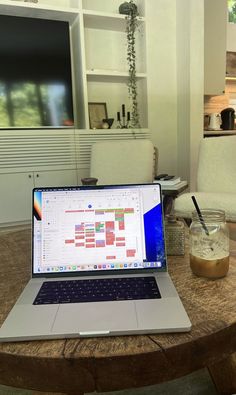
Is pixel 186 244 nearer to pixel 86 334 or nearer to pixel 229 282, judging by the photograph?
pixel 229 282

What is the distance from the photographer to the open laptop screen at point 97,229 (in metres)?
0.72

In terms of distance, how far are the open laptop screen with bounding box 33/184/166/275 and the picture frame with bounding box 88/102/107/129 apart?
2.43 meters

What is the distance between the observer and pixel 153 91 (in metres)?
3.16

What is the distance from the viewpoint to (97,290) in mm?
646

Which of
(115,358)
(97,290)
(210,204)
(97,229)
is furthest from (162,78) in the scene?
(115,358)

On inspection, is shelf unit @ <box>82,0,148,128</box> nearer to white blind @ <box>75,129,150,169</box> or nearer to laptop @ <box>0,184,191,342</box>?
white blind @ <box>75,129,150,169</box>

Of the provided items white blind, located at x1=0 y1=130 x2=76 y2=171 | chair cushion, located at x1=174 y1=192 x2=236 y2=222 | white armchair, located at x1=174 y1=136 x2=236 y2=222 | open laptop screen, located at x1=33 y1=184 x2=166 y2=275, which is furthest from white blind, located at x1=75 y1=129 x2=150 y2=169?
open laptop screen, located at x1=33 y1=184 x2=166 y2=275

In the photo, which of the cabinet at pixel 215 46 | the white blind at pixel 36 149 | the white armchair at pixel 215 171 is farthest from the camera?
the cabinet at pixel 215 46

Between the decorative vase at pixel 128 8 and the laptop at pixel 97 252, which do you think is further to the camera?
the decorative vase at pixel 128 8

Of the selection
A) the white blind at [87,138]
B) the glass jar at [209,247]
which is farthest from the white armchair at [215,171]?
the glass jar at [209,247]

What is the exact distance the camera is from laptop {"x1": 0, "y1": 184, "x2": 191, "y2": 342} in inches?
24.0

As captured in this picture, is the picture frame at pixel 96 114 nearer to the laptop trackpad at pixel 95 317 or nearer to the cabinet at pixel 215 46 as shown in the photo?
the cabinet at pixel 215 46

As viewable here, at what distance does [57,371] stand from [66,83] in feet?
8.94

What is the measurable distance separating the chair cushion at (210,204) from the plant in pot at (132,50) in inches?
50.8
